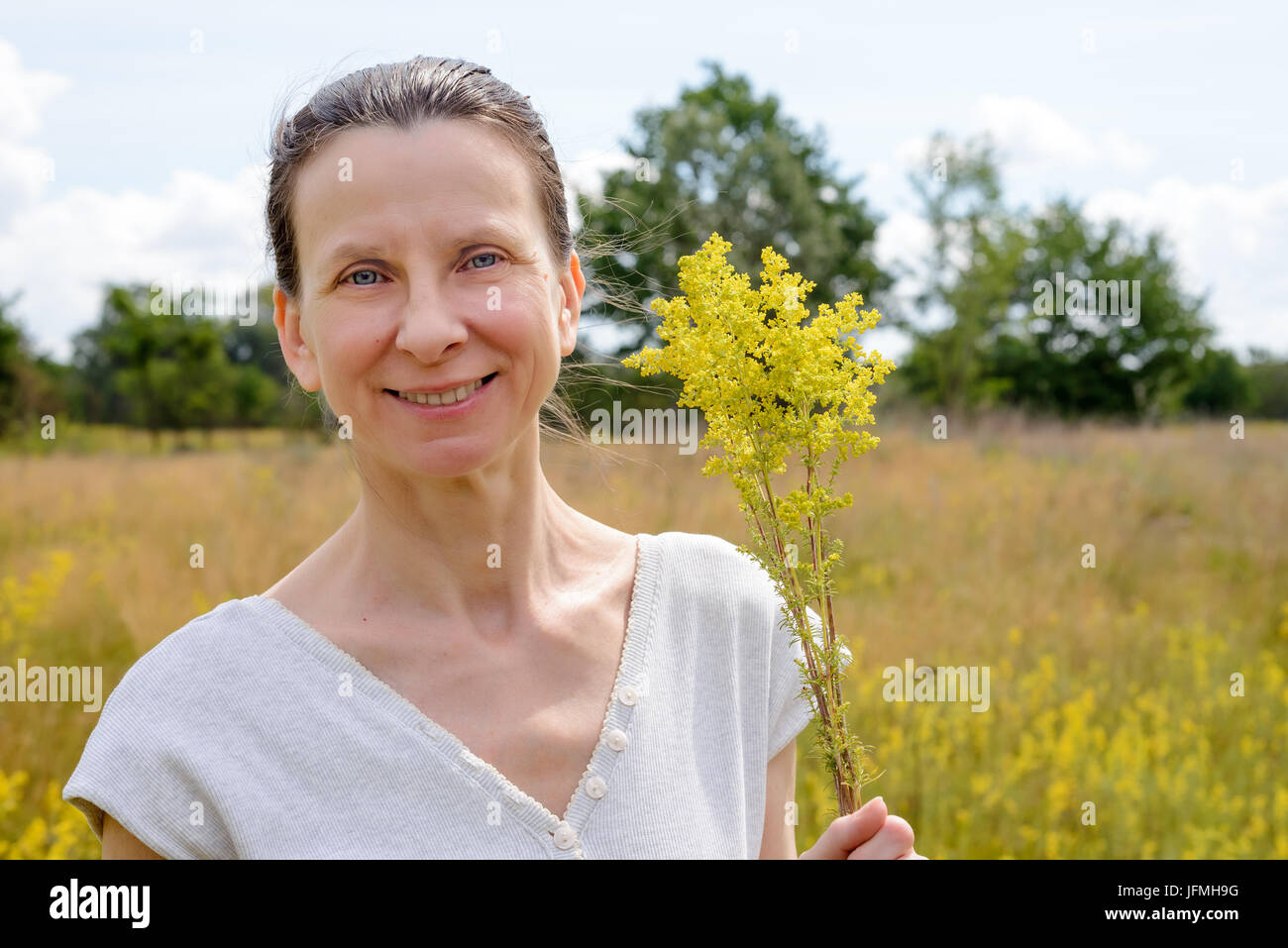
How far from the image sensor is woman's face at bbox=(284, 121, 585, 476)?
55.3 inches

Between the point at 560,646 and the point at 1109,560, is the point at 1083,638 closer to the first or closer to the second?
the point at 1109,560

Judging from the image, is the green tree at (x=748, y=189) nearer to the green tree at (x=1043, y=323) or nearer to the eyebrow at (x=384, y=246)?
the green tree at (x=1043, y=323)

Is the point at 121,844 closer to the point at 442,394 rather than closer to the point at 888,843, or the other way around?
the point at 442,394

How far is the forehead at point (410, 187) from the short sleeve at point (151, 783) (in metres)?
0.73

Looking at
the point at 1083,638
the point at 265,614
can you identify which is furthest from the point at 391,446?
the point at 1083,638

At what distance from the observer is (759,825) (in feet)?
5.58

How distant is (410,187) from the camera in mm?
1421

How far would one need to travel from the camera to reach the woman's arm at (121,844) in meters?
1.41

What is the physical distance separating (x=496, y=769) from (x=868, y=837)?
0.60 m

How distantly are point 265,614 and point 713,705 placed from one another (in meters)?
0.77

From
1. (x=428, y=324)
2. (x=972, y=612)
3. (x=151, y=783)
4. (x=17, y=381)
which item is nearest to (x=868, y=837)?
(x=428, y=324)

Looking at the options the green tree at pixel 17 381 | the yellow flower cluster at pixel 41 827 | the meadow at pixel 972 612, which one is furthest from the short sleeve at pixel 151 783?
the green tree at pixel 17 381

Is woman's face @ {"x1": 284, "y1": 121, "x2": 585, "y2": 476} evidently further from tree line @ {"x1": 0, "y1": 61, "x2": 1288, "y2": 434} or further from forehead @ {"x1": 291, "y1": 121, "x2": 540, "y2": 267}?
tree line @ {"x1": 0, "y1": 61, "x2": 1288, "y2": 434}

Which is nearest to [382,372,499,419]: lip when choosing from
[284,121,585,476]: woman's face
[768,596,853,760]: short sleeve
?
[284,121,585,476]: woman's face
